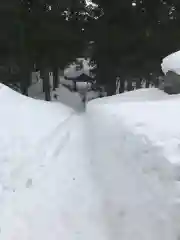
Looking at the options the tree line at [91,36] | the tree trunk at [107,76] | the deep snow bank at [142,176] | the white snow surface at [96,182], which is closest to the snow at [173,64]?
the white snow surface at [96,182]

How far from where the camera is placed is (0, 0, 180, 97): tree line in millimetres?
26594

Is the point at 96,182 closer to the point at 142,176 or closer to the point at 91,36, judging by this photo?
the point at 142,176

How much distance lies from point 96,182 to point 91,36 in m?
23.8

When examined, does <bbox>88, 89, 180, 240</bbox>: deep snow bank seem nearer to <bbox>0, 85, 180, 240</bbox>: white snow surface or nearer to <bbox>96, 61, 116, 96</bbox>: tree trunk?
<bbox>0, 85, 180, 240</bbox>: white snow surface

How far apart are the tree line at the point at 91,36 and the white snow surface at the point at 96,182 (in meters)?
17.3

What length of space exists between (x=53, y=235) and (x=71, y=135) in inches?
241

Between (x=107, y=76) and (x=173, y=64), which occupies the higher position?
(x=173, y=64)

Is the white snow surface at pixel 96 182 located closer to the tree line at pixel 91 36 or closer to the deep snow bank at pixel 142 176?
the deep snow bank at pixel 142 176

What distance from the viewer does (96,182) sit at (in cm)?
652

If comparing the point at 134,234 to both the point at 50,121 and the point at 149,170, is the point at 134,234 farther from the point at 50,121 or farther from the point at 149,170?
the point at 50,121

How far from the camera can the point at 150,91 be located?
20.4 metres

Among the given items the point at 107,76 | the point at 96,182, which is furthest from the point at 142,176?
the point at 107,76

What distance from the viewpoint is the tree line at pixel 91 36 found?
26.6m

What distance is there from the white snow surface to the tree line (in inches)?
681
